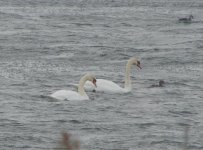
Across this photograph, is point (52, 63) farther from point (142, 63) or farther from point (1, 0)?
point (1, 0)

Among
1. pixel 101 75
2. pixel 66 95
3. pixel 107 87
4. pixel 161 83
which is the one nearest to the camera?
pixel 66 95

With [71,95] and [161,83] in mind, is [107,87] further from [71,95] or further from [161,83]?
[161,83]

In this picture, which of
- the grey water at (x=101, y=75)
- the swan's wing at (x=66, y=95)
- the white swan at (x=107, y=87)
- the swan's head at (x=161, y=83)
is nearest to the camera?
the grey water at (x=101, y=75)

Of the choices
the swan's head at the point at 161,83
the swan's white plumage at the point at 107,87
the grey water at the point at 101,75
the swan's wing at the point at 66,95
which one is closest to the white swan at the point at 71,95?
the swan's wing at the point at 66,95

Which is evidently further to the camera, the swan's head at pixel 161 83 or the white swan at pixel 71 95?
the swan's head at pixel 161 83

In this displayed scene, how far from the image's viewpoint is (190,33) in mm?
32812

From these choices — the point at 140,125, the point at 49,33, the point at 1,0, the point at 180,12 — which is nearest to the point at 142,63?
the point at 49,33

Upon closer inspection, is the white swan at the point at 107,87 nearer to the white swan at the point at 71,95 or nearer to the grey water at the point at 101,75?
the grey water at the point at 101,75

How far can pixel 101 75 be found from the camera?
72.8ft

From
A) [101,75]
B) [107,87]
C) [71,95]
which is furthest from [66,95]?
[101,75]

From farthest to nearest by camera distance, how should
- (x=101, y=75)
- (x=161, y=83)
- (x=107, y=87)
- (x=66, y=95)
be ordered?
(x=101, y=75), (x=161, y=83), (x=107, y=87), (x=66, y=95)

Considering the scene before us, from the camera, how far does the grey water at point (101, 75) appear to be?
14414 mm

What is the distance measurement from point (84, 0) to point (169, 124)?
35147mm

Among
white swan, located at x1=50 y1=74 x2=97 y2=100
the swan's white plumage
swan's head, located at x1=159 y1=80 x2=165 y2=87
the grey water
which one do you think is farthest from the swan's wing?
swan's head, located at x1=159 y1=80 x2=165 y2=87
